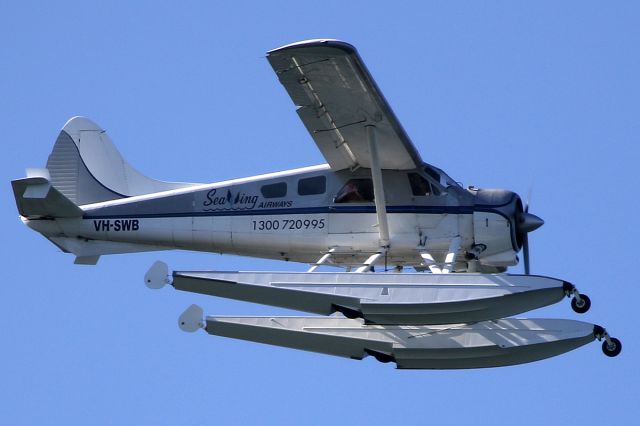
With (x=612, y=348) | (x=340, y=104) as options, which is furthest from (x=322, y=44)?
(x=612, y=348)

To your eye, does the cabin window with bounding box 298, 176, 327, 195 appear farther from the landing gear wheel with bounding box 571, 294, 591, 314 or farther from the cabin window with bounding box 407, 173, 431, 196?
the landing gear wheel with bounding box 571, 294, 591, 314

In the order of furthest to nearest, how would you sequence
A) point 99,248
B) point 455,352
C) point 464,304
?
point 99,248
point 455,352
point 464,304

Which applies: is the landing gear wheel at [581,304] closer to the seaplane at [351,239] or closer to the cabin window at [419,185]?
the seaplane at [351,239]

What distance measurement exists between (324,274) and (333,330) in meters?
1.67

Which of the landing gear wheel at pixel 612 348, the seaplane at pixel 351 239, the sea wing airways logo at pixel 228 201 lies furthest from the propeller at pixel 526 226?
the sea wing airways logo at pixel 228 201

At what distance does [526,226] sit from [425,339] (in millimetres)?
2221

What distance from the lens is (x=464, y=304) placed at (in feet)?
61.1

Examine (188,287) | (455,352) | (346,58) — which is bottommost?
(455,352)

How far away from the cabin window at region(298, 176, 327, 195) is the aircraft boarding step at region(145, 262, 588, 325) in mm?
2185

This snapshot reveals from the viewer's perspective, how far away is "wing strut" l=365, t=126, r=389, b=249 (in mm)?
19969

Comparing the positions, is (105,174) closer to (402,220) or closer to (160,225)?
(160,225)

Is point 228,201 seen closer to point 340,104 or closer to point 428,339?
point 340,104

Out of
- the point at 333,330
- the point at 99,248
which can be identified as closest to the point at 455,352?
the point at 333,330

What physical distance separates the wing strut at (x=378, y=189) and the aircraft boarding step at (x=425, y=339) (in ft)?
4.72
